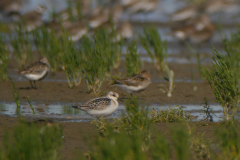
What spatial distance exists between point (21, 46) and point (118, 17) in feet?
43.1

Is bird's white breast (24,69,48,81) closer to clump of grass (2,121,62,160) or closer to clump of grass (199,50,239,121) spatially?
clump of grass (199,50,239,121)

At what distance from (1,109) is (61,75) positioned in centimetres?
425

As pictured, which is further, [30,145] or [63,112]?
[63,112]

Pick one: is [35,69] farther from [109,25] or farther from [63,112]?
[109,25]

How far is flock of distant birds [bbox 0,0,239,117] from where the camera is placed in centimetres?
845

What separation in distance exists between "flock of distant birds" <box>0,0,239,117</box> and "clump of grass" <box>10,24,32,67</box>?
1.56ft

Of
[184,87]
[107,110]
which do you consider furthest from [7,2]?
[107,110]

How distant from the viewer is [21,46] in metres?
14.1

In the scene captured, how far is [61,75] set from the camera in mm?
13367

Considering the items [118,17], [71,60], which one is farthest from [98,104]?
[118,17]

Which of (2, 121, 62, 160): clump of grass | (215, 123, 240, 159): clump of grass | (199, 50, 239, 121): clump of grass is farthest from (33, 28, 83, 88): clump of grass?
(215, 123, 240, 159): clump of grass

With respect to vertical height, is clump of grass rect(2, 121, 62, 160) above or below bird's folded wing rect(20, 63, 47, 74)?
below

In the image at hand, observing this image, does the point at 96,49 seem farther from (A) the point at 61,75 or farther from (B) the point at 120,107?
(A) the point at 61,75

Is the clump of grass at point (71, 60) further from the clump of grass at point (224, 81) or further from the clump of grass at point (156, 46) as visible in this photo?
the clump of grass at point (224, 81)
